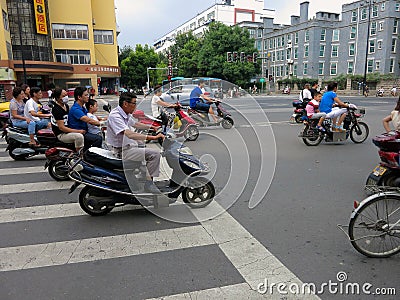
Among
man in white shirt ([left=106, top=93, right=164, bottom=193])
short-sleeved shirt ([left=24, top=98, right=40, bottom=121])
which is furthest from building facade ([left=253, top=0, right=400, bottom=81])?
man in white shirt ([left=106, top=93, right=164, bottom=193])

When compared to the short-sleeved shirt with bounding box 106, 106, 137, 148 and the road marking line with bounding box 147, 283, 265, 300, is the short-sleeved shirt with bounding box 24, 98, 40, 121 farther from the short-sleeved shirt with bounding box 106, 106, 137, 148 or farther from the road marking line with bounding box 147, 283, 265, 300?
the road marking line with bounding box 147, 283, 265, 300

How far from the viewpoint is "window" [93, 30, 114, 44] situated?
150 feet

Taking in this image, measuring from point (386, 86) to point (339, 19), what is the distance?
1529 centimetres

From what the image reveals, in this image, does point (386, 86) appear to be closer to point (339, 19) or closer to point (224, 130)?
point (339, 19)

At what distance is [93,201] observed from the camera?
13.7 ft

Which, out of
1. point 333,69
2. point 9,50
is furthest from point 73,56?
point 333,69

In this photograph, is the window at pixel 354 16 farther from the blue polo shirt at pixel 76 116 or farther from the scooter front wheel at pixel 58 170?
the scooter front wheel at pixel 58 170

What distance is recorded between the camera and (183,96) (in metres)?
9.75

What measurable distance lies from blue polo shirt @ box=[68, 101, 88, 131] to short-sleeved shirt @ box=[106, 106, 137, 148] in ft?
5.91

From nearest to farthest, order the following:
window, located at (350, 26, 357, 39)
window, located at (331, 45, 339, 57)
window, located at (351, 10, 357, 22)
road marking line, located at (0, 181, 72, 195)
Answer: road marking line, located at (0, 181, 72, 195)
window, located at (351, 10, 357, 22)
window, located at (350, 26, 357, 39)
window, located at (331, 45, 339, 57)

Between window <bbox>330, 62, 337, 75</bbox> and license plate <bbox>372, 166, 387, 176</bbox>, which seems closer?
license plate <bbox>372, 166, 387, 176</bbox>

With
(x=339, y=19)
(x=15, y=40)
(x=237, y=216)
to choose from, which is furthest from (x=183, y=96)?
(x=339, y=19)

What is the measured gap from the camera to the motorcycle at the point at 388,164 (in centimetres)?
441

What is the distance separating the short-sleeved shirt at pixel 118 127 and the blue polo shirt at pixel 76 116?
180 cm
